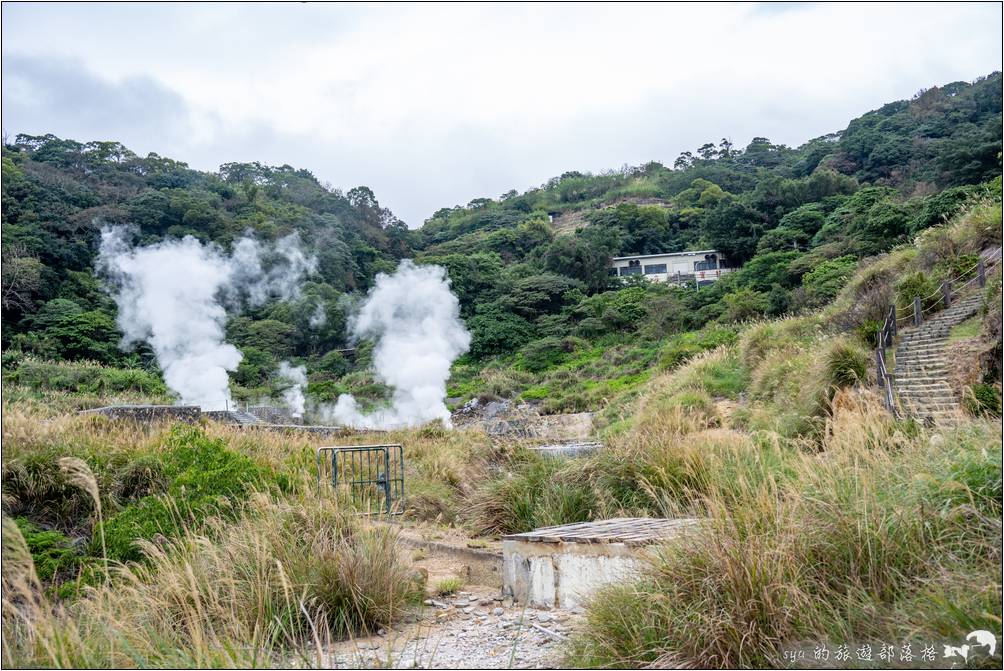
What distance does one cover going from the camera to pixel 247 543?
5000 millimetres

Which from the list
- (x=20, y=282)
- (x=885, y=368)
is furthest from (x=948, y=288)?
(x=20, y=282)

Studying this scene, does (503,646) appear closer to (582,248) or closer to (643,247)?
(582,248)

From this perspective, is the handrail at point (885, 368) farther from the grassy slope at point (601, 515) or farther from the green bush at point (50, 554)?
the green bush at point (50, 554)

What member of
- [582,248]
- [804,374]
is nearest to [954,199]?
[804,374]

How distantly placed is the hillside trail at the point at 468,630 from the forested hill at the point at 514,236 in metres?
25.7

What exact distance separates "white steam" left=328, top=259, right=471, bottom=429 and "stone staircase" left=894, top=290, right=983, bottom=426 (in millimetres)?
13664

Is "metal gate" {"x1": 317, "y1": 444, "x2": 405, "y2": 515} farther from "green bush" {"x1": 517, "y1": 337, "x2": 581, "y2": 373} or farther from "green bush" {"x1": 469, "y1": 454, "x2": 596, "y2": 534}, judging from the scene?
"green bush" {"x1": 517, "y1": 337, "x2": 581, "y2": 373}

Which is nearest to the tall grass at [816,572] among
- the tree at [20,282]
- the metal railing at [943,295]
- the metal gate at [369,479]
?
the metal gate at [369,479]

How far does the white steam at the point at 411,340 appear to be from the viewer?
90.6 feet

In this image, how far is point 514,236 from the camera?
5794 cm

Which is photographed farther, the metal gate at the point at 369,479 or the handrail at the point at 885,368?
the handrail at the point at 885,368

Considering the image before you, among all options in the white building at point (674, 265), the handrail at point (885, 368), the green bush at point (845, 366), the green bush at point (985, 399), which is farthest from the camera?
the white building at point (674, 265)

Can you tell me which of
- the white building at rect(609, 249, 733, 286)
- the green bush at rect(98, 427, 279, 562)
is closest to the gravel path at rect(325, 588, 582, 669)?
the green bush at rect(98, 427, 279, 562)

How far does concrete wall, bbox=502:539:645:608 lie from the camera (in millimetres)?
4949
